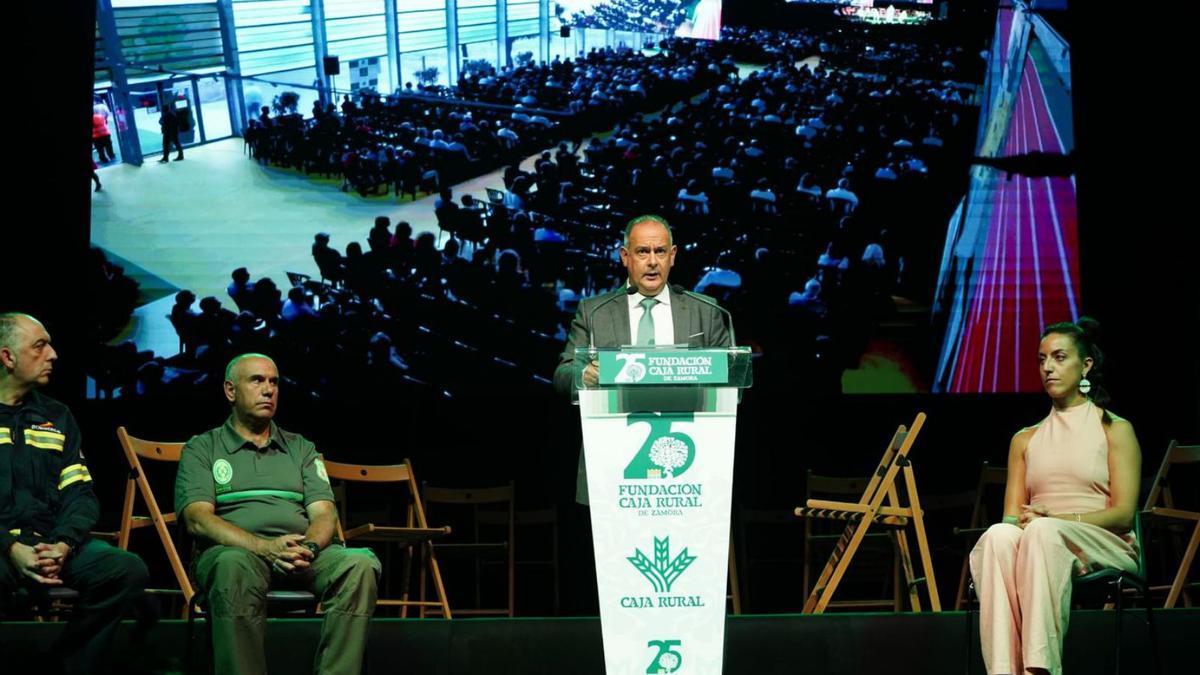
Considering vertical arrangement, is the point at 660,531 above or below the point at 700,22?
below

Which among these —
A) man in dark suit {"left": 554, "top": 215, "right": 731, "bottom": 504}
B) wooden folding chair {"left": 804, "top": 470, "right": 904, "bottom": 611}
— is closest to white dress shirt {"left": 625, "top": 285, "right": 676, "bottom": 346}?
man in dark suit {"left": 554, "top": 215, "right": 731, "bottom": 504}

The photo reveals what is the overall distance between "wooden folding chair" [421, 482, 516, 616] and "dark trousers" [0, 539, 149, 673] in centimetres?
151

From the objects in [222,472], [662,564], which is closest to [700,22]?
[222,472]

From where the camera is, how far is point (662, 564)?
9.05 feet

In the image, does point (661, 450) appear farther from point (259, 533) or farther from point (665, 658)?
point (259, 533)

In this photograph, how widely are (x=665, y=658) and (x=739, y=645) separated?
1.21 meters

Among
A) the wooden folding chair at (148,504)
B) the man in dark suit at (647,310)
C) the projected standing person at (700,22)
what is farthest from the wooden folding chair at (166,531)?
the projected standing person at (700,22)

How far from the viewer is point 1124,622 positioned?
3969mm

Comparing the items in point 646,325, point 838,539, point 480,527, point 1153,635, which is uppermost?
point 646,325

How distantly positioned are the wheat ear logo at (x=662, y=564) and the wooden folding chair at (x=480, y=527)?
2284 millimetres

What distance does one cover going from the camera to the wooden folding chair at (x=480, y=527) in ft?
16.9

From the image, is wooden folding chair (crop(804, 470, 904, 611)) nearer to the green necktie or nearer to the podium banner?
the green necktie

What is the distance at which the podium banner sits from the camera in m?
2.73

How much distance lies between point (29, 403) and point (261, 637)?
3.51ft
